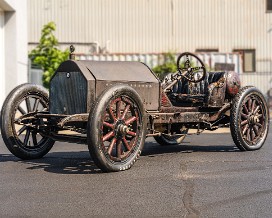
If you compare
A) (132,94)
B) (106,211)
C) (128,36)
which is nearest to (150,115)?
(132,94)

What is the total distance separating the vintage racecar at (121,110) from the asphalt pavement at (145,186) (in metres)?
0.31

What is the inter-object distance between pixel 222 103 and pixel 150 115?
1776 mm

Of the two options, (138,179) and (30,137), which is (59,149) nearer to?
(30,137)

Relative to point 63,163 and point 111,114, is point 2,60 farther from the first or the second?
point 111,114

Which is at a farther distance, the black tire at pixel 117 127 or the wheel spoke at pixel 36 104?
the wheel spoke at pixel 36 104

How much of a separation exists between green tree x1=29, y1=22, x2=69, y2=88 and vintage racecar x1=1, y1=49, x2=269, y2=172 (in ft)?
43.0

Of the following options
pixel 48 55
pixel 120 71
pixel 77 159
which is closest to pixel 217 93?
pixel 120 71

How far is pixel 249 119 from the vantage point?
9094 mm

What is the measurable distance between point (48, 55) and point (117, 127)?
16.5 meters

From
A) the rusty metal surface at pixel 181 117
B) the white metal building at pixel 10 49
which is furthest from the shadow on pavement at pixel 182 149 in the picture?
the white metal building at pixel 10 49

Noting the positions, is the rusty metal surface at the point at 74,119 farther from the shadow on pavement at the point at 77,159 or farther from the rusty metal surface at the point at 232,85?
the rusty metal surface at the point at 232,85

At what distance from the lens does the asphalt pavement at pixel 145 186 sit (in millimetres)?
4988

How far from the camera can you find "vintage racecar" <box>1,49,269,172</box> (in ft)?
22.9

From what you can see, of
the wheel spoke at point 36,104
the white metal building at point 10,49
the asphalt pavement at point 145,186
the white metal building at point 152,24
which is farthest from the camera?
the white metal building at point 152,24
